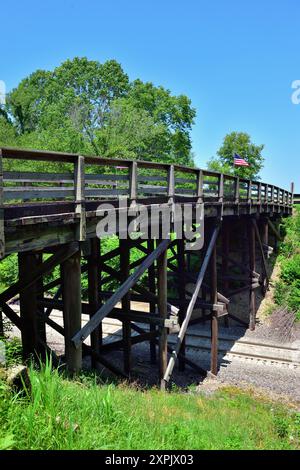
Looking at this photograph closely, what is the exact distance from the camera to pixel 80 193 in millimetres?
5590

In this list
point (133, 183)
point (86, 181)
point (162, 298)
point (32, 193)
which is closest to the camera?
point (32, 193)

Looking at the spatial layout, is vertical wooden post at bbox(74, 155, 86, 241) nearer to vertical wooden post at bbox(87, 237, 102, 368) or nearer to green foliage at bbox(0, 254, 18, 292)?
vertical wooden post at bbox(87, 237, 102, 368)

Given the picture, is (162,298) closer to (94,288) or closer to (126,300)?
(126,300)

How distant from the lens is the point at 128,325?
31.3ft

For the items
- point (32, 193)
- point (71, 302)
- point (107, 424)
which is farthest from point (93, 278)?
point (107, 424)

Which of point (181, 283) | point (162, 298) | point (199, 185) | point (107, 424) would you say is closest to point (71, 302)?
point (107, 424)

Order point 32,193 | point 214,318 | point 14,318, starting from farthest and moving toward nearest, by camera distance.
Result: point 214,318 → point 14,318 → point 32,193

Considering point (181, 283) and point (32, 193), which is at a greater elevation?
point (32, 193)

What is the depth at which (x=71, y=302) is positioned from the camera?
5.78m

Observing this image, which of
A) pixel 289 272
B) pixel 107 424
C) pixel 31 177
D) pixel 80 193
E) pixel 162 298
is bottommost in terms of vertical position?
pixel 289 272

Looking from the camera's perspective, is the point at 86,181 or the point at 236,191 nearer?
the point at 86,181

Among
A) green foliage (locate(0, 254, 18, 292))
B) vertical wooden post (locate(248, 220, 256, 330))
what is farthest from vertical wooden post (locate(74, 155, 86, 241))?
green foliage (locate(0, 254, 18, 292))

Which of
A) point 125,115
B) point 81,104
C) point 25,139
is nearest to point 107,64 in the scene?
point 81,104

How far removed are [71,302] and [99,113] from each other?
1165 inches
